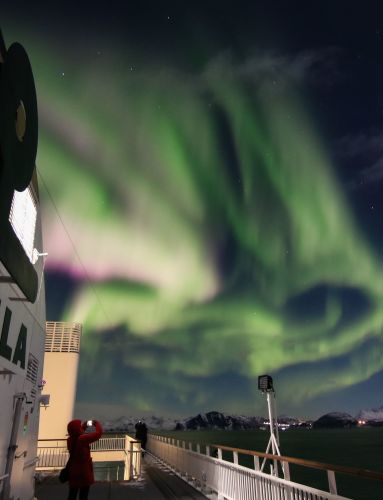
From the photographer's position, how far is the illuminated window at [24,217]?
295 inches

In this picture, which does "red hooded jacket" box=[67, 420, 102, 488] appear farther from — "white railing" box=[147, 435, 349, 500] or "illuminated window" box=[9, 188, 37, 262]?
"illuminated window" box=[9, 188, 37, 262]

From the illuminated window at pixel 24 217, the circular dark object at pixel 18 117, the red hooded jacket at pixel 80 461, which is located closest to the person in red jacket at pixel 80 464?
the red hooded jacket at pixel 80 461

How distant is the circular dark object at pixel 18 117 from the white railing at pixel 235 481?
651 centimetres

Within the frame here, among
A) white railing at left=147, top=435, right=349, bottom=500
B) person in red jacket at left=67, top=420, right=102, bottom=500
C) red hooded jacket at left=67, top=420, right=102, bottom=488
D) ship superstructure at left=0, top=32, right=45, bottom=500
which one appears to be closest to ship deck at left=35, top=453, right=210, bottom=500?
white railing at left=147, top=435, right=349, bottom=500

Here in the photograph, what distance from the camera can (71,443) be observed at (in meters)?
7.49

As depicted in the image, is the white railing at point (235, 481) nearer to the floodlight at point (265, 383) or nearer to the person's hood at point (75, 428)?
the floodlight at point (265, 383)

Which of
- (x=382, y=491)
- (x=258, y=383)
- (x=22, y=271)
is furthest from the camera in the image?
(x=382, y=491)

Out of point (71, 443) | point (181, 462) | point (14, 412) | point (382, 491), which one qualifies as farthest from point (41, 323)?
point (382, 491)

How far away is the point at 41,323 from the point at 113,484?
705cm

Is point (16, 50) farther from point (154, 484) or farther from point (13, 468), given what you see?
point (154, 484)

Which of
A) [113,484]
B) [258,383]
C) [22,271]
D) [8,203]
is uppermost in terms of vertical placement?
[8,203]

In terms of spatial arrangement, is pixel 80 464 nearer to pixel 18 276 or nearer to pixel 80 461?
pixel 80 461

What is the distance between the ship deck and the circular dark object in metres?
9.68

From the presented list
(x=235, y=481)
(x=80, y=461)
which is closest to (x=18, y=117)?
(x=80, y=461)
